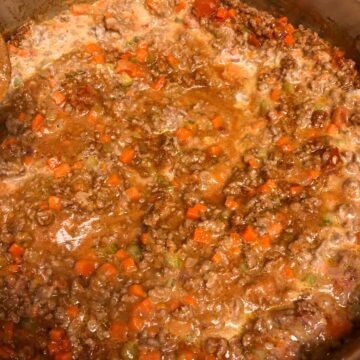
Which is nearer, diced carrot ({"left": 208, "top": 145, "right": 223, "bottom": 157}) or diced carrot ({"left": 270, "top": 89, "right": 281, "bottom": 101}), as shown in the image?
diced carrot ({"left": 208, "top": 145, "right": 223, "bottom": 157})

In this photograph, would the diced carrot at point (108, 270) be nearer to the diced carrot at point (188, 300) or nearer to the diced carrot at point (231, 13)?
the diced carrot at point (188, 300)

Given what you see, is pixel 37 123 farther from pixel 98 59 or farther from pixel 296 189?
pixel 296 189

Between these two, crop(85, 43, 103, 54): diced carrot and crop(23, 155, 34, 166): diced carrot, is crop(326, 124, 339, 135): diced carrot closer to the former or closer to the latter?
crop(85, 43, 103, 54): diced carrot

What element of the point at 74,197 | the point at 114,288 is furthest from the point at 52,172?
the point at 114,288

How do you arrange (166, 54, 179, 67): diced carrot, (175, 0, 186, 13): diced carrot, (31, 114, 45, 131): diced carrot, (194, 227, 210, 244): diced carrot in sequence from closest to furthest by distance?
(194, 227, 210, 244): diced carrot
(31, 114, 45, 131): diced carrot
(166, 54, 179, 67): diced carrot
(175, 0, 186, 13): diced carrot

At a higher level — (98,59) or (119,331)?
(98,59)

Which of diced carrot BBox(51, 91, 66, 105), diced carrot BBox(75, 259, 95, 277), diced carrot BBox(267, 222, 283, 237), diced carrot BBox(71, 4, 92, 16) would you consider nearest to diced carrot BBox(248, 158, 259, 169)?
diced carrot BBox(267, 222, 283, 237)

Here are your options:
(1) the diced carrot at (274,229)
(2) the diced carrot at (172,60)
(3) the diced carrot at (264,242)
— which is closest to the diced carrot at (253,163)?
(1) the diced carrot at (274,229)

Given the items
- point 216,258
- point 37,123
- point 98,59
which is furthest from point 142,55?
point 216,258
